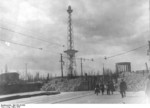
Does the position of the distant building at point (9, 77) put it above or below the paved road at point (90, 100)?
above

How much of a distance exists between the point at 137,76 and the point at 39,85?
20.6 meters

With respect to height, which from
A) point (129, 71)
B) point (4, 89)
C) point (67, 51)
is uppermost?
point (67, 51)

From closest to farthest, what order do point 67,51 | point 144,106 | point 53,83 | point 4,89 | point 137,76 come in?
point 144,106 < point 67,51 < point 137,76 < point 4,89 < point 53,83

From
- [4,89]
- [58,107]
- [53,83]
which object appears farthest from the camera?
[53,83]

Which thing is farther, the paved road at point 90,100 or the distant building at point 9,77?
the distant building at point 9,77

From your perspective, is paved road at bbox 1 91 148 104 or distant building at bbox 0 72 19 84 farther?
distant building at bbox 0 72 19 84

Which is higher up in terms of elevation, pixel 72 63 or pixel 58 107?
pixel 72 63

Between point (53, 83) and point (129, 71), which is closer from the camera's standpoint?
point (129, 71)

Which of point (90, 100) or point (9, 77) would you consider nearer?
point (90, 100)

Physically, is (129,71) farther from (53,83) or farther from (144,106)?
(144,106)

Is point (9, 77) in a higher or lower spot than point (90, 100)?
higher

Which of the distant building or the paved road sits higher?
the distant building

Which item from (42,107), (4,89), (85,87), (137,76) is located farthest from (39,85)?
(42,107)

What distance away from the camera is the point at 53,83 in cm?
4916
